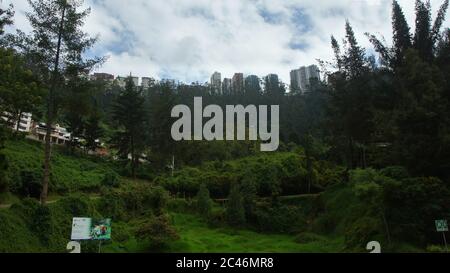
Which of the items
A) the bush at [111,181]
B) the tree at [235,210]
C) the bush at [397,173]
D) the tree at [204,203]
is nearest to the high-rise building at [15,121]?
the bush at [111,181]

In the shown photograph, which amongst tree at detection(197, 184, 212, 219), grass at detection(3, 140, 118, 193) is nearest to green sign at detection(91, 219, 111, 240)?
grass at detection(3, 140, 118, 193)

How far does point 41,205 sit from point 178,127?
34002 millimetres

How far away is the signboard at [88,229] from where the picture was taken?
1442cm

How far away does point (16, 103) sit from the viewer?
1560 cm

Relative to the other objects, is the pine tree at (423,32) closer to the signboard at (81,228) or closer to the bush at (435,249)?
the bush at (435,249)

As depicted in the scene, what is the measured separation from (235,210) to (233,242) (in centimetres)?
555

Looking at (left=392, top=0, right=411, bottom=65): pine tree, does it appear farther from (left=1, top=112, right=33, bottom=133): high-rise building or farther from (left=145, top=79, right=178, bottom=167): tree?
(left=145, top=79, right=178, bottom=167): tree

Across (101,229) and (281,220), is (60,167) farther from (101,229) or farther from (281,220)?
(101,229)

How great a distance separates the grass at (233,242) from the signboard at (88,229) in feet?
23.1

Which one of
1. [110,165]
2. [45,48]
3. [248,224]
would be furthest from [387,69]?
[110,165]

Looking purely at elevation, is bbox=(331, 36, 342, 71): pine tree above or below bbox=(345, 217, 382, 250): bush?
above

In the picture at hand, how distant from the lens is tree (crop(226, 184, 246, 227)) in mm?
30297

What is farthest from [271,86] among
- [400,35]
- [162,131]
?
[400,35]

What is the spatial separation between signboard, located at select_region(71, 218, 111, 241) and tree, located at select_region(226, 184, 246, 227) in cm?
1555
